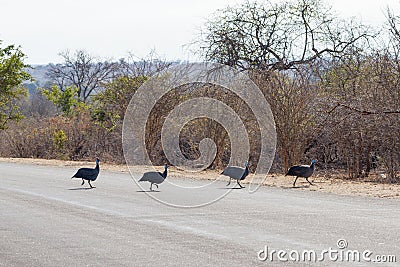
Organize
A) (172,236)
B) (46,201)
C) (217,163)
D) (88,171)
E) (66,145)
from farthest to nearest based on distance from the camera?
(66,145), (217,163), (88,171), (46,201), (172,236)

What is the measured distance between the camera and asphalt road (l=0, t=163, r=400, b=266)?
8781 mm

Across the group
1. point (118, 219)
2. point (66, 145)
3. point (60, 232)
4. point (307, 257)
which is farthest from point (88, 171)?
point (66, 145)

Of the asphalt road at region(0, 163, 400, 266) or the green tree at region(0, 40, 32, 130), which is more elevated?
the green tree at region(0, 40, 32, 130)

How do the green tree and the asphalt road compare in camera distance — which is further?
the green tree

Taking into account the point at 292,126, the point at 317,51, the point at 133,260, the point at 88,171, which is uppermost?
the point at 317,51

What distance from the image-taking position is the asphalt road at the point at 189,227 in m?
8.78

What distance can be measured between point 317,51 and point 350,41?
69.6 inches

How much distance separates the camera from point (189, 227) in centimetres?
1110

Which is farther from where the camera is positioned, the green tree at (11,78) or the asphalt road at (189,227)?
the green tree at (11,78)

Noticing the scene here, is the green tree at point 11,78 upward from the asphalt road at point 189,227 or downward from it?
upward

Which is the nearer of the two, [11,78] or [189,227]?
[189,227]

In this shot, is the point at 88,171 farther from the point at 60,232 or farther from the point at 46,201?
the point at 60,232

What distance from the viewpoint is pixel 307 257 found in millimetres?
8586

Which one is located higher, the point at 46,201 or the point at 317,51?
the point at 317,51
